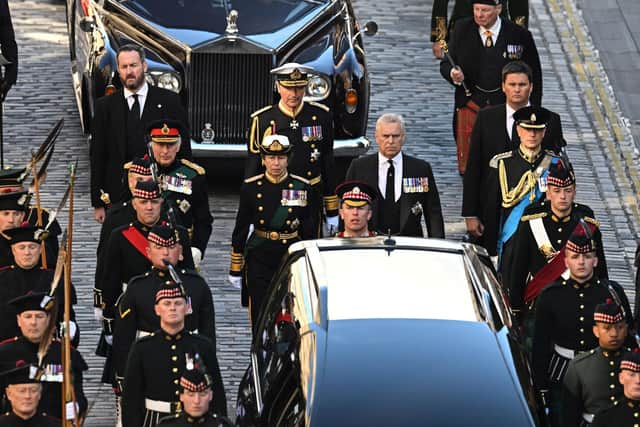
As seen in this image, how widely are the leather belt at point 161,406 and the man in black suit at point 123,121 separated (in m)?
3.45

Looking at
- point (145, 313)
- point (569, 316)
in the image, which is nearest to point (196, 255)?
point (145, 313)

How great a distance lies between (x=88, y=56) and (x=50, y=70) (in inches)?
135

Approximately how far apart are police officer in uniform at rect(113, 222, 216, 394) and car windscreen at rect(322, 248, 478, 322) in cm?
140

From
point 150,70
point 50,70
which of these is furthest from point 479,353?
point 50,70

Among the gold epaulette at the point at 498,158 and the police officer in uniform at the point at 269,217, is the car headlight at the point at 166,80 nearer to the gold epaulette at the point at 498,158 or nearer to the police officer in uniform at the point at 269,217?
the police officer in uniform at the point at 269,217

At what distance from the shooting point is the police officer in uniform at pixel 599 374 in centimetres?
1057

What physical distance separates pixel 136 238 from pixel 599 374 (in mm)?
3326

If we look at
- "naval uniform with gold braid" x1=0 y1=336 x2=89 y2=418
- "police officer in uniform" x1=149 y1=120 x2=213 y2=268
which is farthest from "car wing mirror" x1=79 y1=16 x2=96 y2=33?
"naval uniform with gold braid" x1=0 y1=336 x2=89 y2=418

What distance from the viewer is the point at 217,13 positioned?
17.0m

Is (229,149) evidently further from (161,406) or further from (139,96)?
(161,406)

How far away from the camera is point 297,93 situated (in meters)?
14.3

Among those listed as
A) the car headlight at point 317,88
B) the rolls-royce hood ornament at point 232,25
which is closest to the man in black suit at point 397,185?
the car headlight at point 317,88

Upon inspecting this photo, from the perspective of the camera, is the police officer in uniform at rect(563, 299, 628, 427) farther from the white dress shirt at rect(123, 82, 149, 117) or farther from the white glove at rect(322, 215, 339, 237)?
the white dress shirt at rect(123, 82, 149, 117)

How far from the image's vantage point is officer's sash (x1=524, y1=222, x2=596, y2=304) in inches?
483
